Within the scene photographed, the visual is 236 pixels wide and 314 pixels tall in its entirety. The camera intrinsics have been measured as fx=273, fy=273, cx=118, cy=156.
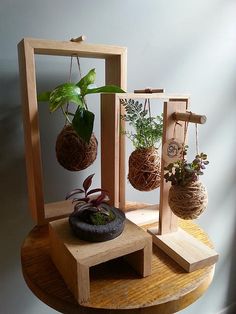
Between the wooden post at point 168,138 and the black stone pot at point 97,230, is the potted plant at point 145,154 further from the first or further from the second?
the black stone pot at point 97,230

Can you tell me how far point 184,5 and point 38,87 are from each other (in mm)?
588

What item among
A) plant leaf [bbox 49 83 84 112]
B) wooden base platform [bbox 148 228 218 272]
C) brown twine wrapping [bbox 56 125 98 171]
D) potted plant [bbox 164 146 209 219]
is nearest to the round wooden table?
wooden base platform [bbox 148 228 218 272]

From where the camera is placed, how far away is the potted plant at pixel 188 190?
59 centimetres

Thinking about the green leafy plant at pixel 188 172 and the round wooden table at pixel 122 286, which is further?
the green leafy plant at pixel 188 172

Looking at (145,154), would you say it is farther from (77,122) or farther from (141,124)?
(77,122)

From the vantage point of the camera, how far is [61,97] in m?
0.59

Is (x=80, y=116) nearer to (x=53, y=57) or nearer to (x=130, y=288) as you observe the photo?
(x=53, y=57)

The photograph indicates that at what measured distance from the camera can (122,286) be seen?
0.51m

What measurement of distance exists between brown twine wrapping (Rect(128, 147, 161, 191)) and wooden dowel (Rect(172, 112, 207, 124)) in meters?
0.13

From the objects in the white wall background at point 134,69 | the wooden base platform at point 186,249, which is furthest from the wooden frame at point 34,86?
the wooden base platform at point 186,249

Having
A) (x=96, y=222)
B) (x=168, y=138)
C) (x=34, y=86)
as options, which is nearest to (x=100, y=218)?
(x=96, y=222)

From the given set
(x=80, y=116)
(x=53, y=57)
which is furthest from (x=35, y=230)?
(x=53, y=57)

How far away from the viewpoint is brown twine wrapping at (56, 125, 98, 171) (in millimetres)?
683

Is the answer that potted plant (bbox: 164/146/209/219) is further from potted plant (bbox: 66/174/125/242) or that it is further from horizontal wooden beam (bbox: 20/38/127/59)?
horizontal wooden beam (bbox: 20/38/127/59)
